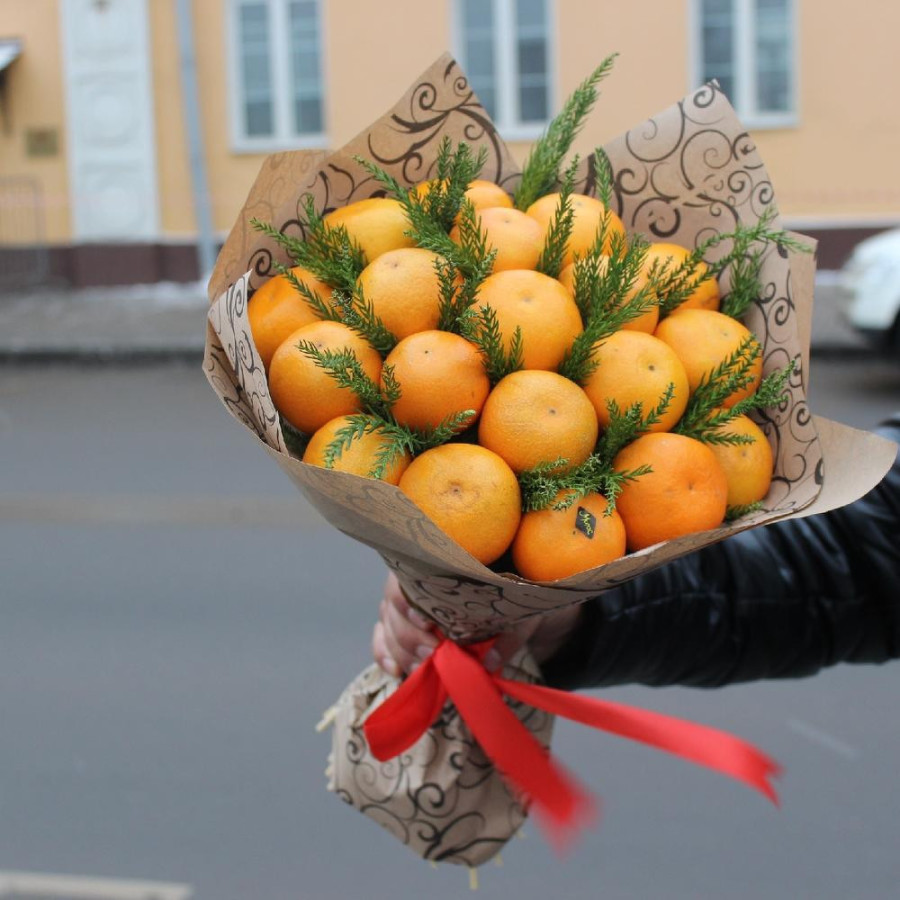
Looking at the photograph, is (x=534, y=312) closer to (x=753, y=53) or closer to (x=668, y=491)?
(x=668, y=491)

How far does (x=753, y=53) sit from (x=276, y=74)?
204 inches

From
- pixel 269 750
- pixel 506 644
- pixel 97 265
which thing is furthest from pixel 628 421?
pixel 97 265

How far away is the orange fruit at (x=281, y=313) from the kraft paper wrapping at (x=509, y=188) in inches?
1.6

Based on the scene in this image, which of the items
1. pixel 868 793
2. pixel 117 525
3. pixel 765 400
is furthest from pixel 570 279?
pixel 117 525

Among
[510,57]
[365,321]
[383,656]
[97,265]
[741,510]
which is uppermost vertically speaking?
[510,57]

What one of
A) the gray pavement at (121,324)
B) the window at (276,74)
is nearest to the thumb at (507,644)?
the gray pavement at (121,324)

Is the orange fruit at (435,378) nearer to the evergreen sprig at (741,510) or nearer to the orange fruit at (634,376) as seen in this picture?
the orange fruit at (634,376)

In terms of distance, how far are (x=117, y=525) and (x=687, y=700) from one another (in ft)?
10.5

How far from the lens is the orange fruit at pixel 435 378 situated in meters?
1.36

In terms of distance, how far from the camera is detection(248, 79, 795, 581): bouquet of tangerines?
1.35 meters

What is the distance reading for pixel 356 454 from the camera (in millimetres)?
1356

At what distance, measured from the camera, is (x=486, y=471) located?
133 centimetres

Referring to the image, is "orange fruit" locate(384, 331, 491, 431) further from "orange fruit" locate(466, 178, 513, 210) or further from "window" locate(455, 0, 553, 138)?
"window" locate(455, 0, 553, 138)

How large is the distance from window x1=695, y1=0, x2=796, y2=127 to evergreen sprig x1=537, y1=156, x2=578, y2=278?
42.5ft
